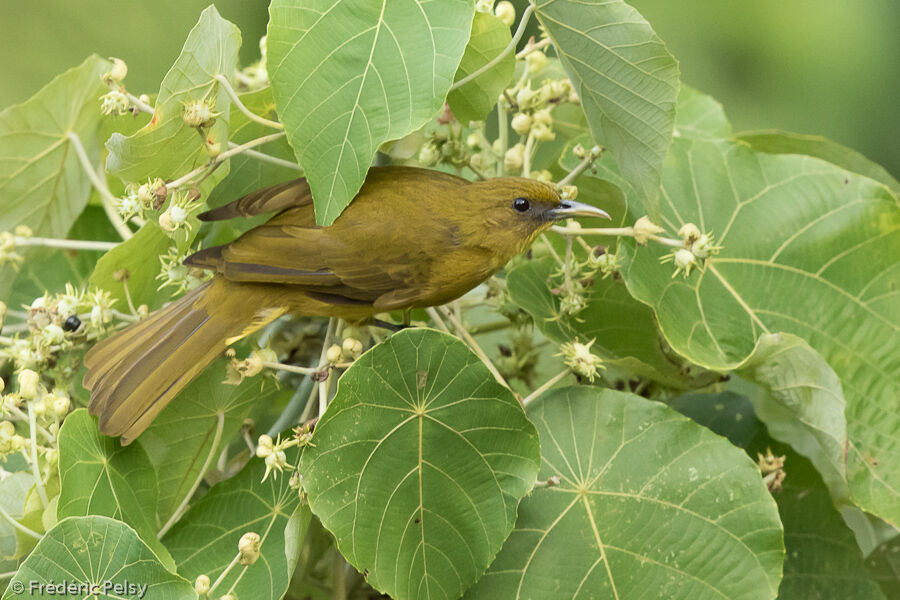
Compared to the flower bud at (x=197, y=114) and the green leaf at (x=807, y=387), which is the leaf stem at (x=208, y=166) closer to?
the flower bud at (x=197, y=114)

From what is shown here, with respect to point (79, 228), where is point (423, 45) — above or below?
above

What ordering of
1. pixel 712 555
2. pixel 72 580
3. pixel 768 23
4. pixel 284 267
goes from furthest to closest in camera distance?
pixel 768 23, pixel 284 267, pixel 712 555, pixel 72 580

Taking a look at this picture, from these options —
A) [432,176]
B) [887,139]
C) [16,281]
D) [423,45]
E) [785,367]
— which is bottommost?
[887,139]

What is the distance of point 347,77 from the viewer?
2.56 ft

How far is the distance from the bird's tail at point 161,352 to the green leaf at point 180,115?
151 millimetres

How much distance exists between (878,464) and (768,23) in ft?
6.06

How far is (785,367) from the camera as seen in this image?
90 cm

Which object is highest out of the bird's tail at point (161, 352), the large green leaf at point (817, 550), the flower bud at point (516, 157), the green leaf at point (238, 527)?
the flower bud at point (516, 157)

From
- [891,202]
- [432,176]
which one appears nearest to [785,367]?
[891,202]

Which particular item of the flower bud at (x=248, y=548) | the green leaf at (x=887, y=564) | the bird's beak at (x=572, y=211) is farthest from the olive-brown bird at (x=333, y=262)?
the green leaf at (x=887, y=564)

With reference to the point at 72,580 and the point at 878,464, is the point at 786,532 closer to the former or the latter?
the point at 878,464

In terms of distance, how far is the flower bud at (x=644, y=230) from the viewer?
2.85 ft

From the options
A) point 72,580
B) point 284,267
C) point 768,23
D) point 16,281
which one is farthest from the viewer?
point 768,23

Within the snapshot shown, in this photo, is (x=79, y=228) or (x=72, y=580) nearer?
(x=72, y=580)
